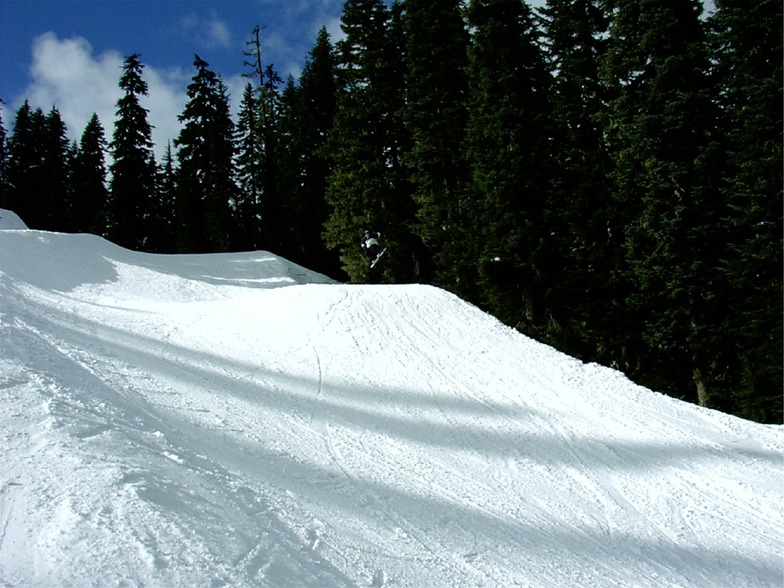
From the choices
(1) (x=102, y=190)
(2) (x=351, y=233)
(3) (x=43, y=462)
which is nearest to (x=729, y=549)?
(3) (x=43, y=462)

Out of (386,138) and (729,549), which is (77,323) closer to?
(729,549)

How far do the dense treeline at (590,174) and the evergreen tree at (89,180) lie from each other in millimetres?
24190

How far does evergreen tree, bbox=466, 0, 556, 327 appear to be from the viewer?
56.2 ft

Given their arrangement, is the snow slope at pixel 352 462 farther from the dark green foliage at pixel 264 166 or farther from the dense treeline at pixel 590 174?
the dark green foliage at pixel 264 166

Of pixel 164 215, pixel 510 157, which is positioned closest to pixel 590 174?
pixel 510 157

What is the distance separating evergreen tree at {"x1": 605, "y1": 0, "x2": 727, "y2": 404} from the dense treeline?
0.05 meters

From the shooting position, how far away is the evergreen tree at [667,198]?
14.2m

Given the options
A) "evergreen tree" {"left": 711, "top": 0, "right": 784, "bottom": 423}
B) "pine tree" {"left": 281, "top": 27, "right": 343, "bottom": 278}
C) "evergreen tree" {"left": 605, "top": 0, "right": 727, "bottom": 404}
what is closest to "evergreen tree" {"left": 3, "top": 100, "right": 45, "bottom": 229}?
"pine tree" {"left": 281, "top": 27, "right": 343, "bottom": 278}

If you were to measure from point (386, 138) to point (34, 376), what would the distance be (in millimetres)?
19879

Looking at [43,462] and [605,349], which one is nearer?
[43,462]

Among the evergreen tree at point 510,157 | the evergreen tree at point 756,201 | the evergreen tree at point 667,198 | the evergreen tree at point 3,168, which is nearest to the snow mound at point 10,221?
the evergreen tree at point 3,168

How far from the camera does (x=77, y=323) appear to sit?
36.6ft

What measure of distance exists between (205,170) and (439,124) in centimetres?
1892

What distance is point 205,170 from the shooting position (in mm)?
35125
